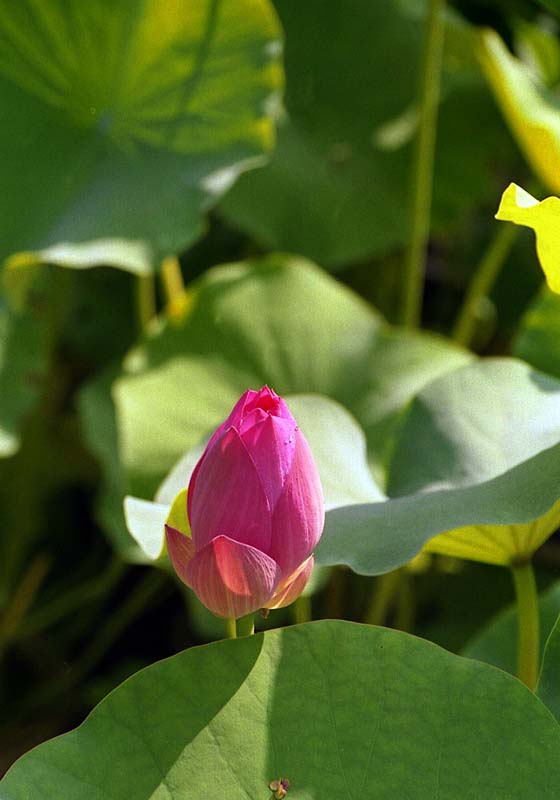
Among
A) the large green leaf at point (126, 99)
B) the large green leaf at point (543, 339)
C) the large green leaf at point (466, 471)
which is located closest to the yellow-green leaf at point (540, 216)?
the large green leaf at point (466, 471)

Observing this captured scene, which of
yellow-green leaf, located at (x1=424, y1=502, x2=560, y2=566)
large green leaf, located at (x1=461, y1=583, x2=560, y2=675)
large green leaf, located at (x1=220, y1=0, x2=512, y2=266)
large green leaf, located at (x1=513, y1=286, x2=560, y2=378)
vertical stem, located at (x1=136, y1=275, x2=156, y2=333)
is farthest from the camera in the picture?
large green leaf, located at (x1=220, y1=0, x2=512, y2=266)

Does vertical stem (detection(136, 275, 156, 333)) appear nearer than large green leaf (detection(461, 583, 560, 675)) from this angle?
No

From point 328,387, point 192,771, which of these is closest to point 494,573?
point 328,387

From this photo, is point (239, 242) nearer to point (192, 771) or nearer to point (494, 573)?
point (494, 573)

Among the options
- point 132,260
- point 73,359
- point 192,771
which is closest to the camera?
point 192,771

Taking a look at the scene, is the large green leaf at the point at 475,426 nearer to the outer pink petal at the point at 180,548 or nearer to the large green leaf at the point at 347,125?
the outer pink petal at the point at 180,548

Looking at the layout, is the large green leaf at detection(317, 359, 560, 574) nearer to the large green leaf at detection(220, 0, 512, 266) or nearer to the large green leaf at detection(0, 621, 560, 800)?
the large green leaf at detection(0, 621, 560, 800)

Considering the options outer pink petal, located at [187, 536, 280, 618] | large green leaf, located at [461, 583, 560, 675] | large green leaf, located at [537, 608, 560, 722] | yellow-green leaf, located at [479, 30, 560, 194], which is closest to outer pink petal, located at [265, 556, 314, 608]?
outer pink petal, located at [187, 536, 280, 618]

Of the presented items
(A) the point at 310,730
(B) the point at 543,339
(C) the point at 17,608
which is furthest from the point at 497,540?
(C) the point at 17,608
